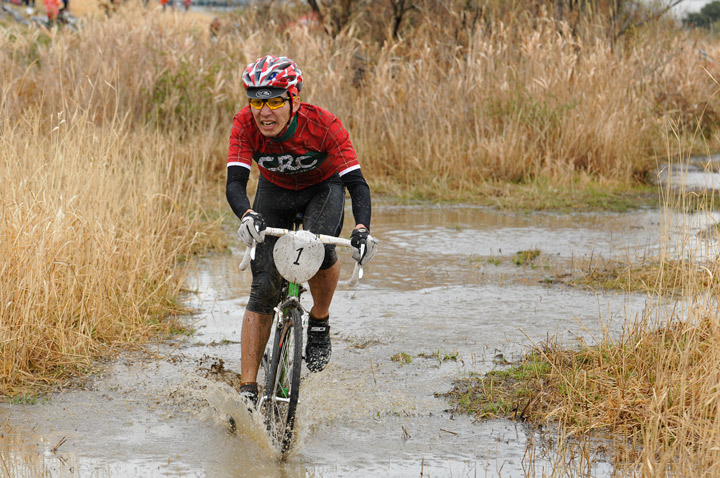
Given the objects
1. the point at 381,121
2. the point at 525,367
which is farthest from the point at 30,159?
the point at 381,121

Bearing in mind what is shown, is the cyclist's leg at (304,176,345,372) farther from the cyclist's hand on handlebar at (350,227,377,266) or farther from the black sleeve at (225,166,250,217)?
the cyclist's hand on handlebar at (350,227,377,266)

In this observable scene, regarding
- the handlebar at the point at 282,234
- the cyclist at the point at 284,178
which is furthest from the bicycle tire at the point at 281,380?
the handlebar at the point at 282,234

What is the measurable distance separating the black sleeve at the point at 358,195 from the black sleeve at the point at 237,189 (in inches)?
22.3

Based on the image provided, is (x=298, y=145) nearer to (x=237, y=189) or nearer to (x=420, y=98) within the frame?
(x=237, y=189)

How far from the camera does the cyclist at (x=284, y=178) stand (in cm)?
493

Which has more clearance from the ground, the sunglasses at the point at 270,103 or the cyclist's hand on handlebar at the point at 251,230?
the sunglasses at the point at 270,103

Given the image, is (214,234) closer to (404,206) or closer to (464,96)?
(404,206)

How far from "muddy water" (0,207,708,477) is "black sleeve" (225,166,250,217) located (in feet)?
3.59

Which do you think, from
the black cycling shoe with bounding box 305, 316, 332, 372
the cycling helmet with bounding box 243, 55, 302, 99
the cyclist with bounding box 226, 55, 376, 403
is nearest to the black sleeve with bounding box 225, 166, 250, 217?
the cyclist with bounding box 226, 55, 376, 403

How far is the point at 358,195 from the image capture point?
5164 mm

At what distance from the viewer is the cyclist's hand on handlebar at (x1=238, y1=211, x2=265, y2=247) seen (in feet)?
14.3

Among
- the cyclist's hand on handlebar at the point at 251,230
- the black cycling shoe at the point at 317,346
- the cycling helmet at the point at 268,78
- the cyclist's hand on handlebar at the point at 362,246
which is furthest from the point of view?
the black cycling shoe at the point at 317,346

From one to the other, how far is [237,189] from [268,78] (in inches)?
24.4

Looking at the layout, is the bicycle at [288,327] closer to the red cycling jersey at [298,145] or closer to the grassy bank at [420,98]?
the red cycling jersey at [298,145]
